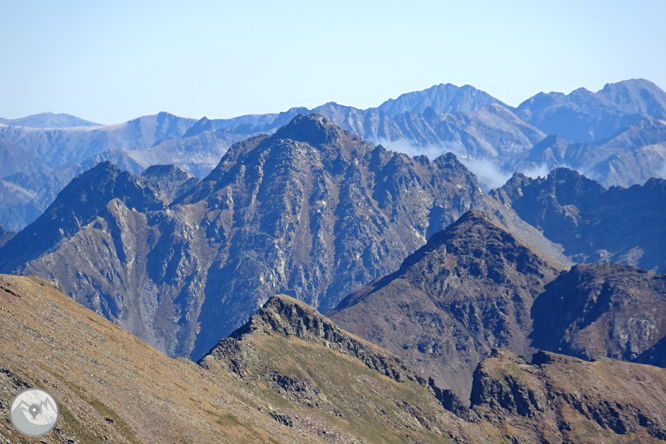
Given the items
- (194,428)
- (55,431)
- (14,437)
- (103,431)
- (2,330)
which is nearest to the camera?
(14,437)

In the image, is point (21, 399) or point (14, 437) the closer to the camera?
point (14, 437)

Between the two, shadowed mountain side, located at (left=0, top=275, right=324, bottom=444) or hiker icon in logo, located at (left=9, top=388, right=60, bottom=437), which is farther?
shadowed mountain side, located at (left=0, top=275, right=324, bottom=444)

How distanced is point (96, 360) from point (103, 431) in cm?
4494

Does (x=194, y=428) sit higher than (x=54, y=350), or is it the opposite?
(x=54, y=350)

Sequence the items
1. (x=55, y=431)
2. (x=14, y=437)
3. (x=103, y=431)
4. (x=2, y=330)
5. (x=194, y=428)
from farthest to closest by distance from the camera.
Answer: (x=194, y=428), (x=2, y=330), (x=103, y=431), (x=55, y=431), (x=14, y=437)

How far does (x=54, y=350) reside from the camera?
605 ft

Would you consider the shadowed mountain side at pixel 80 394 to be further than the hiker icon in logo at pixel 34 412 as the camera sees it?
Yes

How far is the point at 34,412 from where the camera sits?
143125 mm

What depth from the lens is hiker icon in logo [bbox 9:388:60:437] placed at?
444ft

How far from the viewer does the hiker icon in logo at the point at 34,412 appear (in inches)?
5327

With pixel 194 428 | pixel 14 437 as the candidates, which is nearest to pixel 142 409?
pixel 194 428

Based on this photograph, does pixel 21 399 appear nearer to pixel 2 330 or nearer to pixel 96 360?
pixel 2 330

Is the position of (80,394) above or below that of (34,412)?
above

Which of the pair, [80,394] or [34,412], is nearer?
[34,412]
